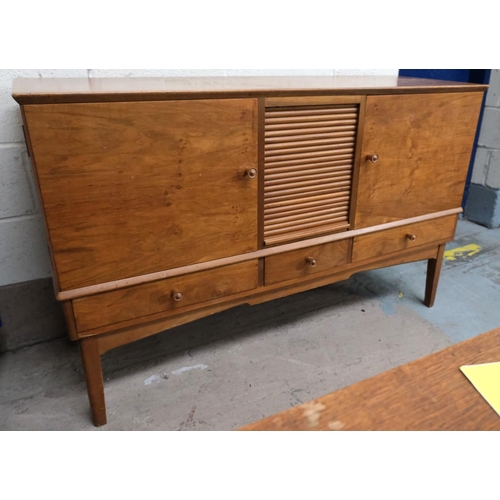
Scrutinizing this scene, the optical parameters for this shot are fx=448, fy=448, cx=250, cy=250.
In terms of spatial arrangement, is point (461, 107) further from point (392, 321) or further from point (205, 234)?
point (205, 234)

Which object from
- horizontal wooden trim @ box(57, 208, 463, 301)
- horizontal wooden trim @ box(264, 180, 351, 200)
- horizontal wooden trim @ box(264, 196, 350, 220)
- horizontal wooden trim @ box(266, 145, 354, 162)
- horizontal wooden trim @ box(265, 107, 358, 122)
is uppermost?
horizontal wooden trim @ box(265, 107, 358, 122)

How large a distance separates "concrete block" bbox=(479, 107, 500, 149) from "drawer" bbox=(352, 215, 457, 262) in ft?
4.26

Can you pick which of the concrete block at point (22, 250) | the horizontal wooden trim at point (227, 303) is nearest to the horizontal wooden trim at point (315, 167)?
the horizontal wooden trim at point (227, 303)

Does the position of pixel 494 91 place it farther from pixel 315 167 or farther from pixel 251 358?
pixel 251 358

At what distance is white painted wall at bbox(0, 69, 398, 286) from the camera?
1473 mm

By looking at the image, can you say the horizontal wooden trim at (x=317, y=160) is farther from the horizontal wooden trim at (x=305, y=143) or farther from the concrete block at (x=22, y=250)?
the concrete block at (x=22, y=250)

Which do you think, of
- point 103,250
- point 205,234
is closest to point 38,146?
point 103,250

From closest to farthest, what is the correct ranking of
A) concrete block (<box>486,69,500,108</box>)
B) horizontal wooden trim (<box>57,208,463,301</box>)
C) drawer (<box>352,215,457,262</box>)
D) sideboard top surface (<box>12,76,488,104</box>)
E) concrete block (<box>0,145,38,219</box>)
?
1. sideboard top surface (<box>12,76,488,104</box>)
2. horizontal wooden trim (<box>57,208,463,301</box>)
3. concrete block (<box>0,145,38,219</box>)
4. drawer (<box>352,215,457,262</box>)
5. concrete block (<box>486,69,500,108</box>)

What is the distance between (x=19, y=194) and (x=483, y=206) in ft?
8.67

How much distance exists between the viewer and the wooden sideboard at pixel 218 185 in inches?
42.0

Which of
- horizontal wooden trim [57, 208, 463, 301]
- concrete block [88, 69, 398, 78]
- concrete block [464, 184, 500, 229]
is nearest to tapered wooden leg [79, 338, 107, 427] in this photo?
horizontal wooden trim [57, 208, 463, 301]

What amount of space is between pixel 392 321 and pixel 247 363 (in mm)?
662

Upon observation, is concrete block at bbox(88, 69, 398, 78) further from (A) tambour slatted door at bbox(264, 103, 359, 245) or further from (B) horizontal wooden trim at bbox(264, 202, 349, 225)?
(B) horizontal wooden trim at bbox(264, 202, 349, 225)

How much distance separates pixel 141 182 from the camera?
1130 millimetres
